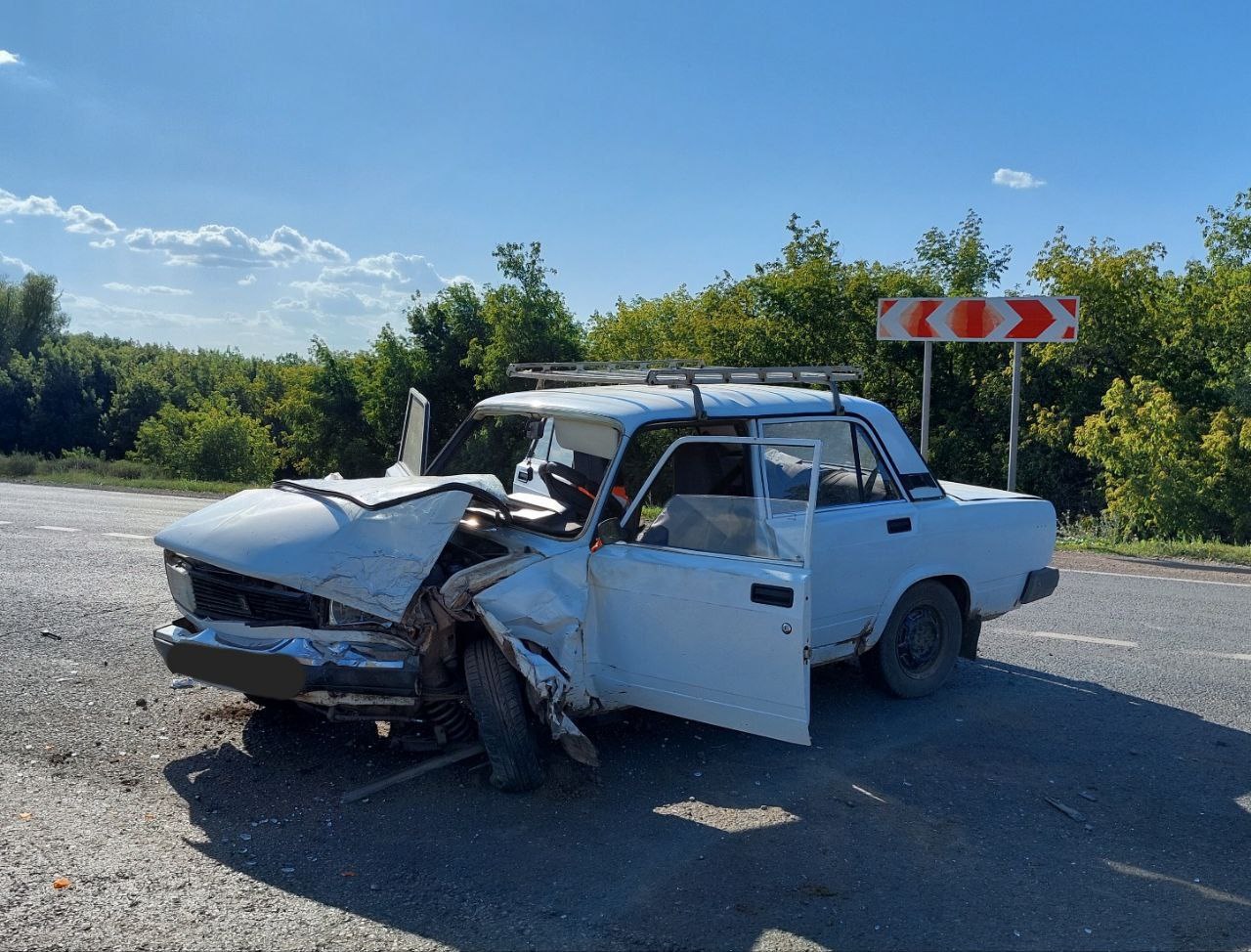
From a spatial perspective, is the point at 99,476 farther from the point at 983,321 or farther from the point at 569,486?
the point at 569,486

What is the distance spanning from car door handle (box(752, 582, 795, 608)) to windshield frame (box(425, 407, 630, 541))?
2.97 feet

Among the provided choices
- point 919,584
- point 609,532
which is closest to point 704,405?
point 609,532

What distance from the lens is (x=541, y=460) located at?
6520 mm

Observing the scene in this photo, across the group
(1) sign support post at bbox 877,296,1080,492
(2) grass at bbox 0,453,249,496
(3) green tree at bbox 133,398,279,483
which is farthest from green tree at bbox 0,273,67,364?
(1) sign support post at bbox 877,296,1080,492

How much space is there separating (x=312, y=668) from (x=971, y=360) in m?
22.3

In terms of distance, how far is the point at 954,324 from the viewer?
39.8ft

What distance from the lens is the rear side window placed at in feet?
18.9

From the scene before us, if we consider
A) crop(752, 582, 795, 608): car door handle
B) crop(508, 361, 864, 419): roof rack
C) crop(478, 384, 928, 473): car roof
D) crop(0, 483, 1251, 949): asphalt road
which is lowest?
crop(0, 483, 1251, 949): asphalt road

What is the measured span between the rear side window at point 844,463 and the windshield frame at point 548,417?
0.95m

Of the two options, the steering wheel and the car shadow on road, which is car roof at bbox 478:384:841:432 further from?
the car shadow on road

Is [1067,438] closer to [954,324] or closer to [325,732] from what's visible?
[954,324]

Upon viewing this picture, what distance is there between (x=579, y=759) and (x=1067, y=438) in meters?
19.6

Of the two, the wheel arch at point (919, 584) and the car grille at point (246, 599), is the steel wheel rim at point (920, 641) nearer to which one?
the wheel arch at point (919, 584)

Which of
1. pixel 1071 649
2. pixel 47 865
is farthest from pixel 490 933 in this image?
pixel 1071 649
